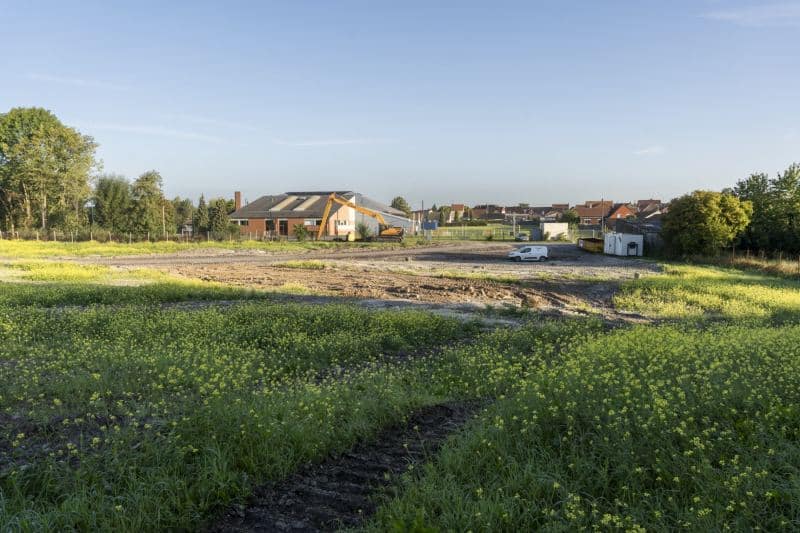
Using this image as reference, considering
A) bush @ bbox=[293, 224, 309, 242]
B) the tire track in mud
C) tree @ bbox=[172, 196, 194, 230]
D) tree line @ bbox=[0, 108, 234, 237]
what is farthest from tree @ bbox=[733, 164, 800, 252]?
tree @ bbox=[172, 196, 194, 230]

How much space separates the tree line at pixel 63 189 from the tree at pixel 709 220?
4734cm

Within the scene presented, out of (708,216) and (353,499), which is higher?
(708,216)

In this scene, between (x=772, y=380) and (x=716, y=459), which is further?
(x=772, y=380)

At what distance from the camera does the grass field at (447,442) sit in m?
4.07

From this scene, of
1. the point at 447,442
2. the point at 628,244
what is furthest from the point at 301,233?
the point at 447,442

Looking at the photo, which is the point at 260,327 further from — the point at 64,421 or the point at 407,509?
the point at 407,509

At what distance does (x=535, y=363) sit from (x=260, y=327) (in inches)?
241

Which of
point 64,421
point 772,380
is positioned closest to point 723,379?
point 772,380

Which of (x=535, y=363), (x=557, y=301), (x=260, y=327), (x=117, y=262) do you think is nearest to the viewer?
(x=535, y=363)

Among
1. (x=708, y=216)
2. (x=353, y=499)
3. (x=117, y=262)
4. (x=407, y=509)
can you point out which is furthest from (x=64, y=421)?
(x=708, y=216)

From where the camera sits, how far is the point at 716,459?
454 cm

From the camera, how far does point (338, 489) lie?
15.9 feet

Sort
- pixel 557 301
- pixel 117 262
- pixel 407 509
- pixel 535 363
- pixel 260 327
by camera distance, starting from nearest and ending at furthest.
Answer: pixel 407 509, pixel 535 363, pixel 260 327, pixel 557 301, pixel 117 262

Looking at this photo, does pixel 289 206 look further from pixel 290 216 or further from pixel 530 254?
pixel 530 254
